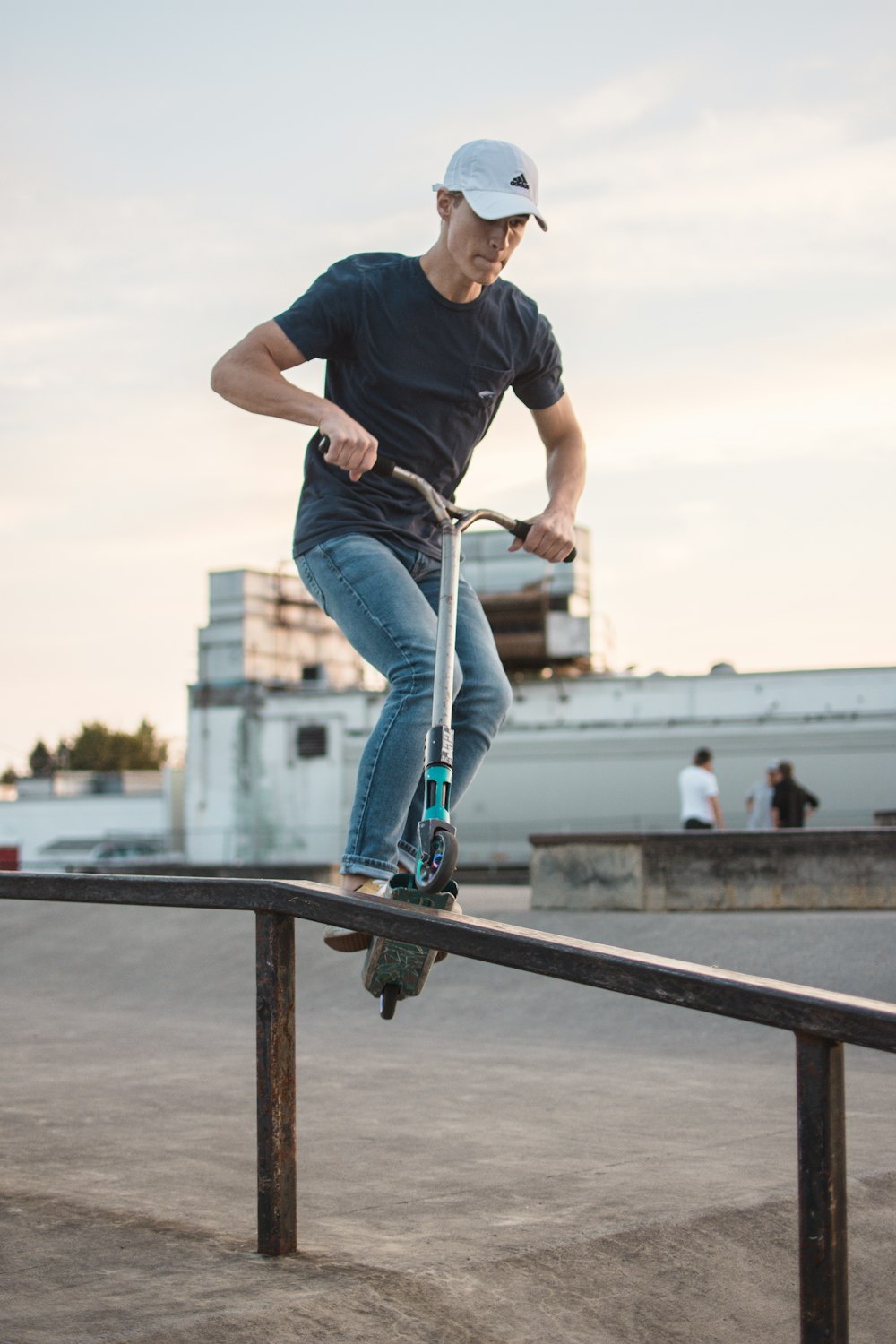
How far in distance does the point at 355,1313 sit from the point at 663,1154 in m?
1.70

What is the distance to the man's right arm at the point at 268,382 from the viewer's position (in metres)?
3.62

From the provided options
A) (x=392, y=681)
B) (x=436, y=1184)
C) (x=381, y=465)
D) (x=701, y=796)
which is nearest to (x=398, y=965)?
(x=436, y=1184)

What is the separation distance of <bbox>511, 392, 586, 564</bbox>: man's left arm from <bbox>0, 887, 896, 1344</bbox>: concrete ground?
1849 millimetres

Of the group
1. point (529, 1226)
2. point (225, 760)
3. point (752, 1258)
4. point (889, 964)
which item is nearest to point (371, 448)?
point (529, 1226)

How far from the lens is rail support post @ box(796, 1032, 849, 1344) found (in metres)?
2.19

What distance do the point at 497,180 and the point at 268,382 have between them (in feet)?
2.66

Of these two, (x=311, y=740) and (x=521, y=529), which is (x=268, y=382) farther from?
(x=311, y=740)

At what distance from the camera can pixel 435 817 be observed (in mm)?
3623

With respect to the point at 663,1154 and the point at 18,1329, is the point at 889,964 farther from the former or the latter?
the point at 18,1329

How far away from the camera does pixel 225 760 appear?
3988 cm

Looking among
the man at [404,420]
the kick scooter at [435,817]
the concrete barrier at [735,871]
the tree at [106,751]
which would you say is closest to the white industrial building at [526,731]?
the concrete barrier at [735,871]

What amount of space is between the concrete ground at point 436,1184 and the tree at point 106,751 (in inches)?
3395

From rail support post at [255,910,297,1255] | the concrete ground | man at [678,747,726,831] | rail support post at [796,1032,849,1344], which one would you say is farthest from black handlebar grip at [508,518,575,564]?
man at [678,747,726,831]

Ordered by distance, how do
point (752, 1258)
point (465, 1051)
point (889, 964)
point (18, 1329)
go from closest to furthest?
point (18, 1329), point (752, 1258), point (465, 1051), point (889, 964)
